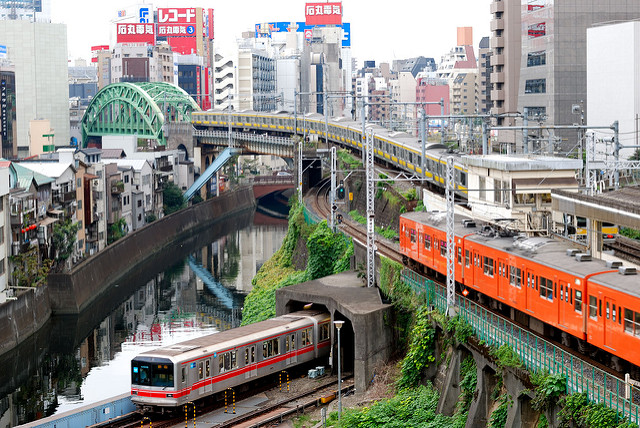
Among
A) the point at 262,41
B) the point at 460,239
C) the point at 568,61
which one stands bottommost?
the point at 460,239

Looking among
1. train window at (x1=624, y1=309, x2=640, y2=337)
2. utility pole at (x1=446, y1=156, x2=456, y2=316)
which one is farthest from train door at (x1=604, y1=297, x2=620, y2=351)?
utility pole at (x1=446, y1=156, x2=456, y2=316)

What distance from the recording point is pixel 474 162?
3209 centimetres

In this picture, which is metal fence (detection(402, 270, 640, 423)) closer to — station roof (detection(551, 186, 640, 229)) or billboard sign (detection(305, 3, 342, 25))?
station roof (detection(551, 186, 640, 229))

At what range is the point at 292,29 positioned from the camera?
541ft

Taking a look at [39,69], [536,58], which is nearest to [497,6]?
[536,58]

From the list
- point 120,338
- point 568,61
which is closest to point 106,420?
point 120,338

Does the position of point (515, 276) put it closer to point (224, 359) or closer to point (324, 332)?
point (224, 359)

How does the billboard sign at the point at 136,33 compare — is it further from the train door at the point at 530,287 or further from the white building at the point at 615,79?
the train door at the point at 530,287

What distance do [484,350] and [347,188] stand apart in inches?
1295

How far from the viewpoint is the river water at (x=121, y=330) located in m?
33.3

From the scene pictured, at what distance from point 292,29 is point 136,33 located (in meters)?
41.7

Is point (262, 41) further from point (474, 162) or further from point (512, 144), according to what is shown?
point (474, 162)

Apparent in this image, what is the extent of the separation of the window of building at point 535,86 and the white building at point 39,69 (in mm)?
59285

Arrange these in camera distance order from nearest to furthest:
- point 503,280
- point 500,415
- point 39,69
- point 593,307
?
point 593,307 → point 500,415 → point 503,280 → point 39,69
